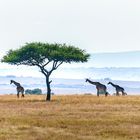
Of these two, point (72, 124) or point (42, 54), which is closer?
point (72, 124)

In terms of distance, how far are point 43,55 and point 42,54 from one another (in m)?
0.25

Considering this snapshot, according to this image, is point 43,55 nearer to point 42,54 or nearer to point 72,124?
point 42,54

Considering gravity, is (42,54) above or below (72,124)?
above

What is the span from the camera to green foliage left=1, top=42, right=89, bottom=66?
73875 millimetres

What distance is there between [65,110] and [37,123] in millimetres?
11645

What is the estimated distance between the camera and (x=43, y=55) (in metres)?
74.1

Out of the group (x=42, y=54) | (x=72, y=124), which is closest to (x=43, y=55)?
(x=42, y=54)

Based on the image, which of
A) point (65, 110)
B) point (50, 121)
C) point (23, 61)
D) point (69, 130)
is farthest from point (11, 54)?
point (69, 130)

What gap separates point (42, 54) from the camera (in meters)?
73.9

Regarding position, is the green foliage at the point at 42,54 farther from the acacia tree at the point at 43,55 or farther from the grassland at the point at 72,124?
the grassland at the point at 72,124

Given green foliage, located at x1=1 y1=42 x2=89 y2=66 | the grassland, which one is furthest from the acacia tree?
the grassland

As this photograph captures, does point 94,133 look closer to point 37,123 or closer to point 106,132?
point 106,132

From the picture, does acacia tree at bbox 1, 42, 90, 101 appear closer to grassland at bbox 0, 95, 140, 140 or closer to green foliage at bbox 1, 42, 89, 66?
green foliage at bbox 1, 42, 89, 66

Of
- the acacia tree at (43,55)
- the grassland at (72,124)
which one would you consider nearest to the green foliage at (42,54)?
the acacia tree at (43,55)
